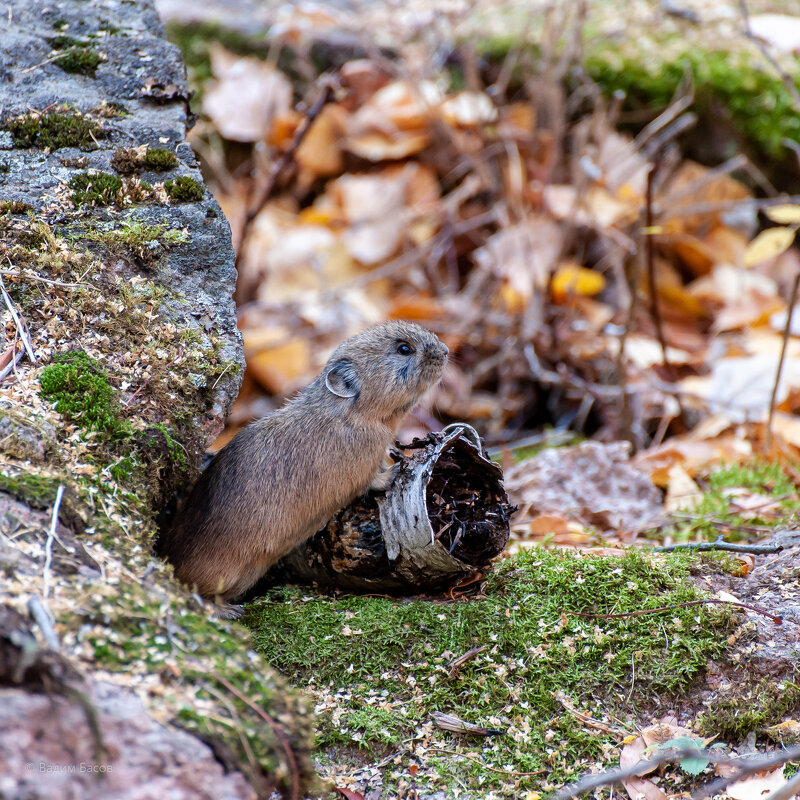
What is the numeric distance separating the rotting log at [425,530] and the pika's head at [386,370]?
440 mm

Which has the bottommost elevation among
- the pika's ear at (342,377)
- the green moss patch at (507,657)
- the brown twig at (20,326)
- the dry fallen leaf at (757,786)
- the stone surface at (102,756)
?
the green moss patch at (507,657)

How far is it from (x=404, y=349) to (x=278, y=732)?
232 centimetres

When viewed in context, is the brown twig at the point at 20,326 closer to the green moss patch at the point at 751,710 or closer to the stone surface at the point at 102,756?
the stone surface at the point at 102,756

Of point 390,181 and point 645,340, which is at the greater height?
point 390,181

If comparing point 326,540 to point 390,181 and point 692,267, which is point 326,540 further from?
point 692,267

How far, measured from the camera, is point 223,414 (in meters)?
3.42

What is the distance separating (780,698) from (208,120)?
7637 millimetres

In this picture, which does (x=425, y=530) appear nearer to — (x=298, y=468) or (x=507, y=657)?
(x=507, y=657)

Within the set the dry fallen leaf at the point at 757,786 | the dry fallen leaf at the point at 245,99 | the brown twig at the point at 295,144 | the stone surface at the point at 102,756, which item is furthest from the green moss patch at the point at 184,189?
the dry fallen leaf at the point at 245,99

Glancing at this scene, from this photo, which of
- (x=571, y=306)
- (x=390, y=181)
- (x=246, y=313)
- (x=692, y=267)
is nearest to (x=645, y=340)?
(x=571, y=306)

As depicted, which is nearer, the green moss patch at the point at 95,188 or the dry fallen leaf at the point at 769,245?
the green moss patch at the point at 95,188

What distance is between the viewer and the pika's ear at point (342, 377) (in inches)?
158

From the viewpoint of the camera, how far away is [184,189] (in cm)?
379

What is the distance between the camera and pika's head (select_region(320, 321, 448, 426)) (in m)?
3.98
